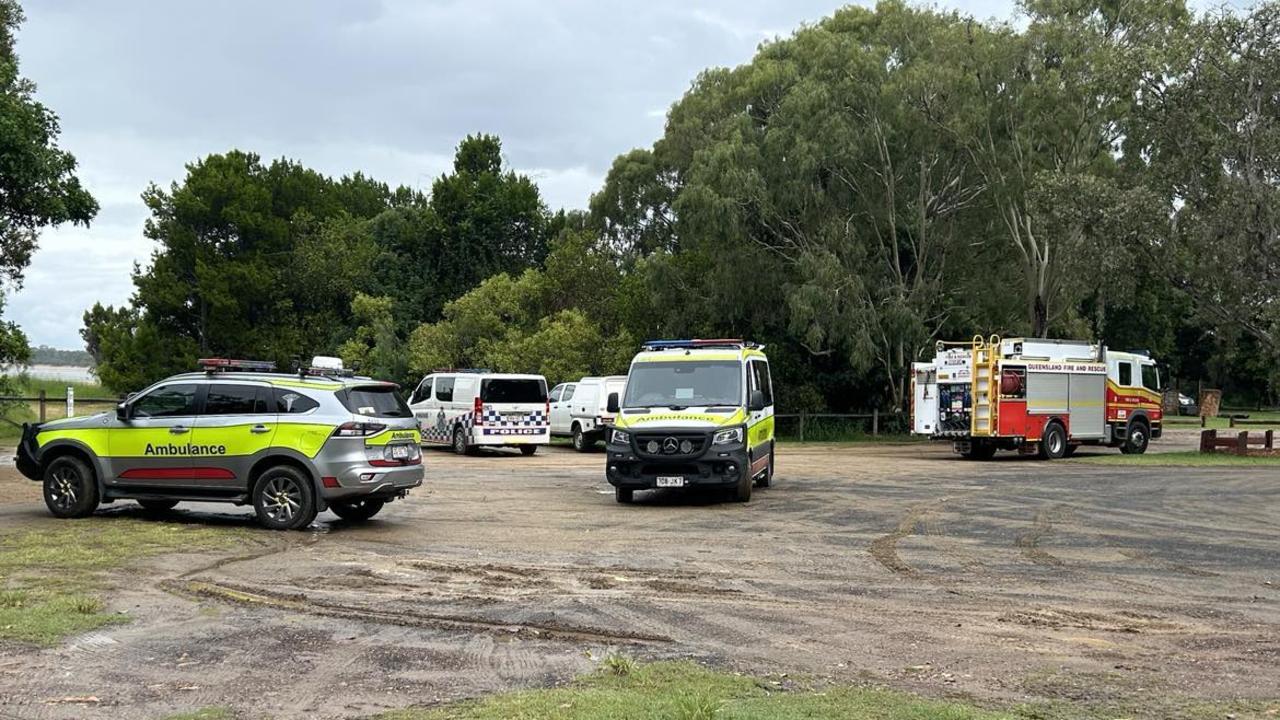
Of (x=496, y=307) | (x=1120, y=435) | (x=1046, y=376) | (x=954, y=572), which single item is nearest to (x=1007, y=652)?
(x=954, y=572)

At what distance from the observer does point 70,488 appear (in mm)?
14094

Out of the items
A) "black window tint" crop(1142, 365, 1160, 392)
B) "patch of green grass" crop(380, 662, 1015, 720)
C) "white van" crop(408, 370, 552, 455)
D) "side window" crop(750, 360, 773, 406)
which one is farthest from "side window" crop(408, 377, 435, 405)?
"patch of green grass" crop(380, 662, 1015, 720)

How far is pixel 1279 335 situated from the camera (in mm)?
32375

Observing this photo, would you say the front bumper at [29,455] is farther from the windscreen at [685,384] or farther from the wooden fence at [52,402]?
the wooden fence at [52,402]

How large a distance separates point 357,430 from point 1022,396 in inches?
817

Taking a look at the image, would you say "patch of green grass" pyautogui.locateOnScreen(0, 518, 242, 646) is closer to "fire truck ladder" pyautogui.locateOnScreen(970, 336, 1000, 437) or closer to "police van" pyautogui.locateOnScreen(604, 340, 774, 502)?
"police van" pyautogui.locateOnScreen(604, 340, 774, 502)

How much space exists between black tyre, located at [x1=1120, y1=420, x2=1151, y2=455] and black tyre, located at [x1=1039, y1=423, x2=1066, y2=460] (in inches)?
128

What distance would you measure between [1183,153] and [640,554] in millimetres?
28525

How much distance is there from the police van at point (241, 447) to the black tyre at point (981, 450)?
19.4m

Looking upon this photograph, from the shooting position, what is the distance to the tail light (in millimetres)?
13312

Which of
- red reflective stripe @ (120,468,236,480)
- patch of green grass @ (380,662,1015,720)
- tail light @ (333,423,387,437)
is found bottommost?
patch of green grass @ (380,662,1015,720)

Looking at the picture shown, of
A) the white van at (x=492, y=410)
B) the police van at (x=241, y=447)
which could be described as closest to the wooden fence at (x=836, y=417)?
the white van at (x=492, y=410)

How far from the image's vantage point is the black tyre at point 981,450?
98.0 ft

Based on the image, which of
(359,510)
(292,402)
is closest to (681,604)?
(292,402)
